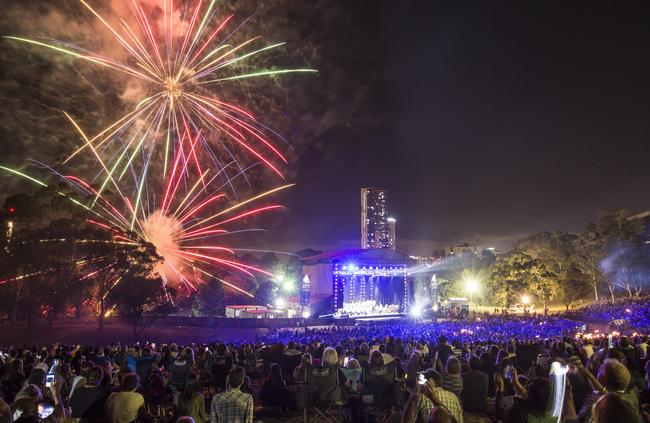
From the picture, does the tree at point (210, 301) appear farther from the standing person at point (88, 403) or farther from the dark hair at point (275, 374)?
the standing person at point (88, 403)

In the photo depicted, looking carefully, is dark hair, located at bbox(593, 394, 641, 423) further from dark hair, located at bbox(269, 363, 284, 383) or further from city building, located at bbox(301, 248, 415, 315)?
city building, located at bbox(301, 248, 415, 315)

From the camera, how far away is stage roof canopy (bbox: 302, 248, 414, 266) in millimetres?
47800

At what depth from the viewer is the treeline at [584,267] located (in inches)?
2024

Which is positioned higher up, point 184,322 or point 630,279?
point 630,279

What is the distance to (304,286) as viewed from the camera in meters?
53.0

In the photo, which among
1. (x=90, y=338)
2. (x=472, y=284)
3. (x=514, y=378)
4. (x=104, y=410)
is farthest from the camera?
(x=472, y=284)

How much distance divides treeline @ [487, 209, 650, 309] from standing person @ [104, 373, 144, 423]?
51926mm

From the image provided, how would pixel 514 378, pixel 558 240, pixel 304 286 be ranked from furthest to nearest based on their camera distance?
pixel 558 240 → pixel 304 286 → pixel 514 378

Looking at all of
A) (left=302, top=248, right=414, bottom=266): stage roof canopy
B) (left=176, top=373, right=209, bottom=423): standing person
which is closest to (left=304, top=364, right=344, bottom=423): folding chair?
(left=176, top=373, right=209, bottom=423): standing person

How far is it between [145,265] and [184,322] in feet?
18.9

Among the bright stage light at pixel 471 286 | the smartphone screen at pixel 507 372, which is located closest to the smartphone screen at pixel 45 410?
the smartphone screen at pixel 507 372

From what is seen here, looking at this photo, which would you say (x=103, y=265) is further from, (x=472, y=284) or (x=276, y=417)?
(x=472, y=284)

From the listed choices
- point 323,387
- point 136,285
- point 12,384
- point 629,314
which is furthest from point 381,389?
point 629,314

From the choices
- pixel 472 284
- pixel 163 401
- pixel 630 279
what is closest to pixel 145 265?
pixel 163 401
